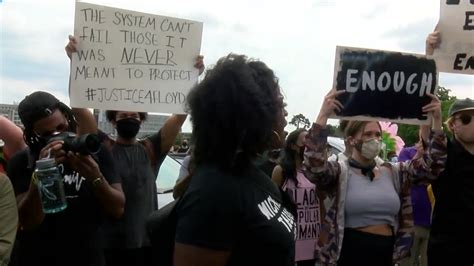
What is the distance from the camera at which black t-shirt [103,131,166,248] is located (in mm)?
3865

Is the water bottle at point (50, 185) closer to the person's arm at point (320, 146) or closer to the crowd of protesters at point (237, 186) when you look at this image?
the crowd of protesters at point (237, 186)

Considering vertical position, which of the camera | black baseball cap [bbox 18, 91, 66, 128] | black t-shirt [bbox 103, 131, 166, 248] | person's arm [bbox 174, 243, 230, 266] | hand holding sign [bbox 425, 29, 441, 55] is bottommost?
black t-shirt [bbox 103, 131, 166, 248]

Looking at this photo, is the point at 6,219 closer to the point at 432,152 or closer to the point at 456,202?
the point at 432,152

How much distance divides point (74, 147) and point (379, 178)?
2.02 meters

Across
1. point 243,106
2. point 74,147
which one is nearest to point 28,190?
point 74,147

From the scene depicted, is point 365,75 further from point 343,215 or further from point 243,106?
point 243,106

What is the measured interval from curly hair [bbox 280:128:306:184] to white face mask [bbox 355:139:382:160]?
Answer: 3.54 feet

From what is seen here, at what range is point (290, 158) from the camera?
4.99 m

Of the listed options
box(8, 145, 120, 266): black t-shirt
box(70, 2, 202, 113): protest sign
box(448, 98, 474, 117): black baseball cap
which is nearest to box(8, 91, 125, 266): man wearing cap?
box(8, 145, 120, 266): black t-shirt

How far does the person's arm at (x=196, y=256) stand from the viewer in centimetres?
184

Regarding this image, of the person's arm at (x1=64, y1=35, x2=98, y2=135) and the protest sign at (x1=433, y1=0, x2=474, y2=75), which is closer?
the person's arm at (x1=64, y1=35, x2=98, y2=135)

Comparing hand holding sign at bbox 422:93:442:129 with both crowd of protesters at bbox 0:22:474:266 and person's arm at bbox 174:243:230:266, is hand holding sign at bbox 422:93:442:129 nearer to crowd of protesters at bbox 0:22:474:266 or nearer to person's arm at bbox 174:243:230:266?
crowd of protesters at bbox 0:22:474:266

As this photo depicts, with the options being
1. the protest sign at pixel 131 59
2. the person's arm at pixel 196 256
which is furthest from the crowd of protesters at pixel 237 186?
the protest sign at pixel 131 59

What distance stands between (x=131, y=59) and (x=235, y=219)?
7.46ft
